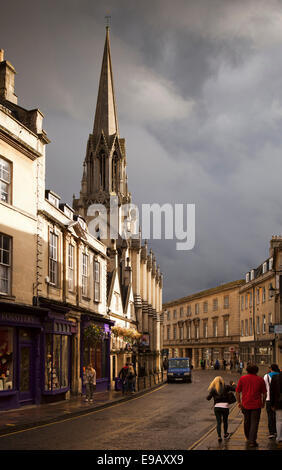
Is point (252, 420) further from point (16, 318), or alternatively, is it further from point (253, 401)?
point (16, 318)

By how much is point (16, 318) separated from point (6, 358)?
1.48 m

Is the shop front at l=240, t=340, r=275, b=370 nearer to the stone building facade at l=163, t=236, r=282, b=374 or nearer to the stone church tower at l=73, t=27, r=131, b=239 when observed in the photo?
the stone building facade at l=163, t=236, r=282, b=374

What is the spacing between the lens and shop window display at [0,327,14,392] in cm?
2116

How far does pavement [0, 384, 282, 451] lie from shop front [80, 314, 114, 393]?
3205 mm

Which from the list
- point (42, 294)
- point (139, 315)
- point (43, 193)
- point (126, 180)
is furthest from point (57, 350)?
point (126, 180)

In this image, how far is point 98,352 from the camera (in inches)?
1346

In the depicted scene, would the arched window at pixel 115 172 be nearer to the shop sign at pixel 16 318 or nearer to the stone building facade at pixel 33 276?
the stone building facade at pixel 33 276

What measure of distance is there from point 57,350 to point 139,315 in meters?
44.4

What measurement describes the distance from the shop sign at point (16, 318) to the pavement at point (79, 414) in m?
3.20

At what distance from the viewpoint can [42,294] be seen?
2495 centimetres

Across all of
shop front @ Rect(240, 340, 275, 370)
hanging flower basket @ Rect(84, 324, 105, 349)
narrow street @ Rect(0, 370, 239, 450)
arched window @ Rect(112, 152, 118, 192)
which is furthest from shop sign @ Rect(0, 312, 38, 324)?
arched window @ Rect(112, 152, 118, 192)

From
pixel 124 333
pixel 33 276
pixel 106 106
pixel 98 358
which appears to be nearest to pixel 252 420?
pixel 33 276

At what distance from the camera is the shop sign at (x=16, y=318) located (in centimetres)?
2075
